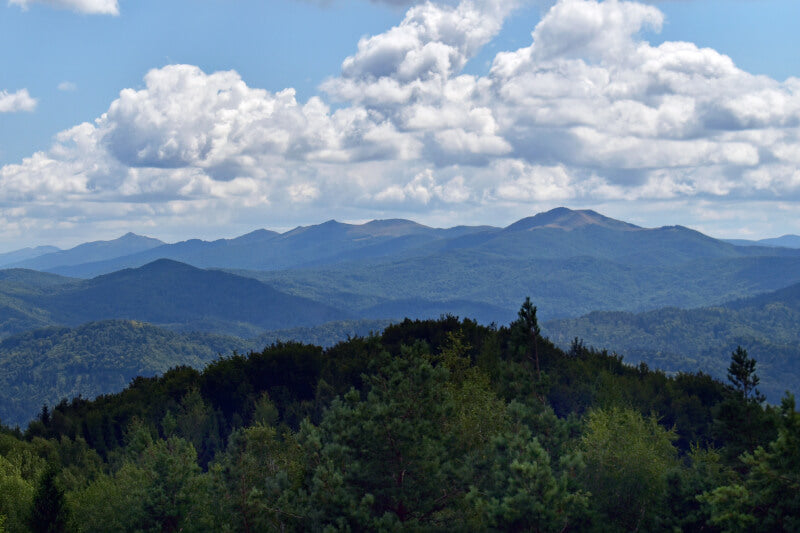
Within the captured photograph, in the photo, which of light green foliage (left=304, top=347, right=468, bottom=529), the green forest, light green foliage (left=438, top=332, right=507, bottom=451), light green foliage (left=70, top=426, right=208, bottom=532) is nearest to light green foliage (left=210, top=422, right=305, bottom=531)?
the green forest

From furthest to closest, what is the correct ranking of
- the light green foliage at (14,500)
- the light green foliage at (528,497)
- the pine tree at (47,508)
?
the light green foliage at (14,500), the pine tree at (47,508), the light green foliage at (528,497)

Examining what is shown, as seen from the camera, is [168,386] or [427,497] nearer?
[427,497]

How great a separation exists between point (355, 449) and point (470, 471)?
292 inches

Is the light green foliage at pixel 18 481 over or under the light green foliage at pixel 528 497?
under

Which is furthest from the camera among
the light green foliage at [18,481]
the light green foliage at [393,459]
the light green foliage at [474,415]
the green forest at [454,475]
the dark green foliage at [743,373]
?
the light green foliage at [474,415]

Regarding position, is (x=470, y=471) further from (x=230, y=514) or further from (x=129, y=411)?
(x=129, y=411)

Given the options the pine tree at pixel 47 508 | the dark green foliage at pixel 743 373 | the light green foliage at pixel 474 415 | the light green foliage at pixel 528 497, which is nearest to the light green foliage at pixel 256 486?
the pine tree at pixel 47 508

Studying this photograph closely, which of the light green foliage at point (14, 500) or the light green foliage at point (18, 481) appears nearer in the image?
the light green foliage at point (14, 500)

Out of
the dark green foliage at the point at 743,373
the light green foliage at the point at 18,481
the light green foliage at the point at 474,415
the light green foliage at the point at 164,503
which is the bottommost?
the light green foliage at the point at 18,481

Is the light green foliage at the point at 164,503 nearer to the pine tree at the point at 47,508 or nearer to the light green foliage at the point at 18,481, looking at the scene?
the pine tree at the point at 47,508

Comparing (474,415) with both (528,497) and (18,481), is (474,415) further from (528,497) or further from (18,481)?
(18,481)

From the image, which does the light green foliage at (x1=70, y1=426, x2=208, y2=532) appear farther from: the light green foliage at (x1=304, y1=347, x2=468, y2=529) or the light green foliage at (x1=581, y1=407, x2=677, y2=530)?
the light green foliage at (x1=581, y1=407, x2=677, y2=530)

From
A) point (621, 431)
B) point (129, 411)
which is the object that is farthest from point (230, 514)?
point (129, 411)

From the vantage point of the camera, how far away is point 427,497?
157 ft
